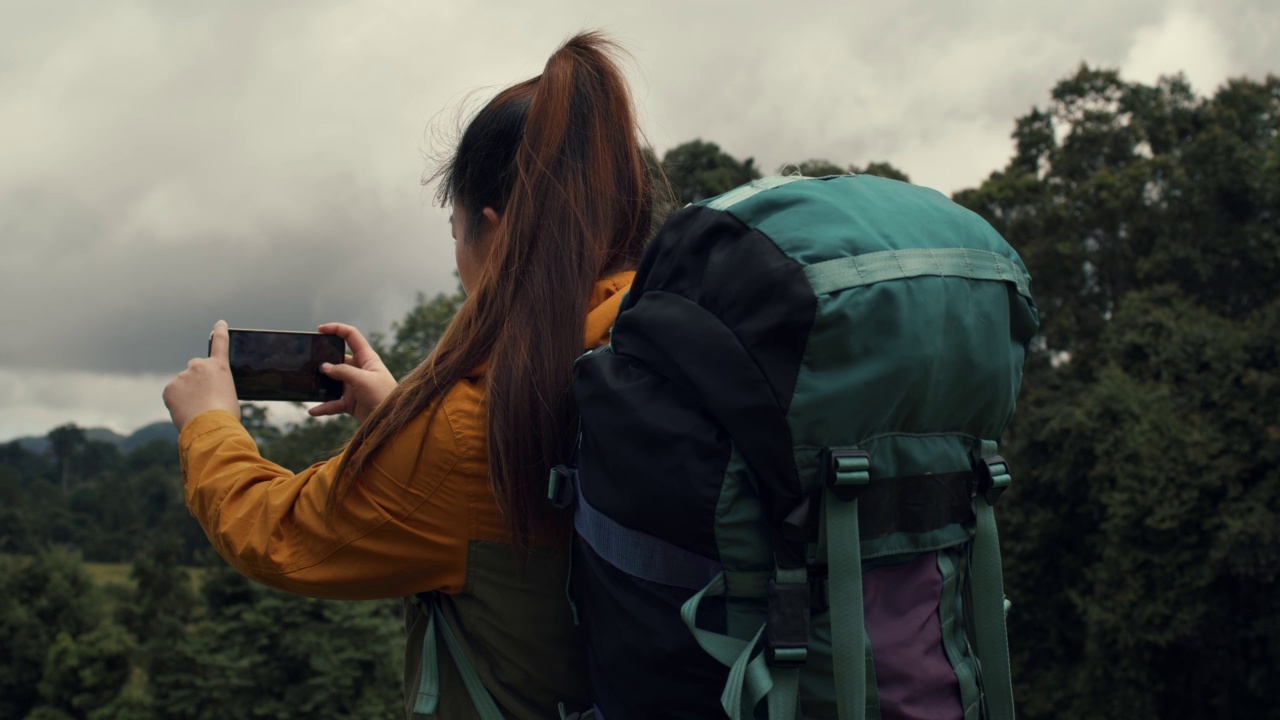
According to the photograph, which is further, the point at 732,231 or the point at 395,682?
the point at 395,682

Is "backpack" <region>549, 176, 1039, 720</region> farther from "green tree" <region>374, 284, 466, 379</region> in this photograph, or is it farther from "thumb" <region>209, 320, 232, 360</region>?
"green tree" <region>374, 284, 466, 379</region>

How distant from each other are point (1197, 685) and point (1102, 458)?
4141mm

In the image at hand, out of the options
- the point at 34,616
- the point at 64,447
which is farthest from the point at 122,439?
the point at 34,616

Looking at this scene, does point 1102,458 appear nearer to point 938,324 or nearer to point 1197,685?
point 1197,685

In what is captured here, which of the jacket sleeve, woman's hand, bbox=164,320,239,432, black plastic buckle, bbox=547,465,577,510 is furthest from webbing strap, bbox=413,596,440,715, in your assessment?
woman's hand, bbox=164,320,239,432

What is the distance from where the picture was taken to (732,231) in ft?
4.62

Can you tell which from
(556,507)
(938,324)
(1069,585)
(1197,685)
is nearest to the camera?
(938,324)

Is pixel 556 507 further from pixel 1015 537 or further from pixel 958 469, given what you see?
pixel 1015 537

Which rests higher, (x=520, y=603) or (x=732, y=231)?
(x=732, y=231)

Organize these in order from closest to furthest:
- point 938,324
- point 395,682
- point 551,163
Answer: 1. point 938,324
2. point 551,163
3. point 395,682

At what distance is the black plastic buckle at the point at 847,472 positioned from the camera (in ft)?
4.26

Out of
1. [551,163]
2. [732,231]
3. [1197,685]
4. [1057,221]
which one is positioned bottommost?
[1197,685]

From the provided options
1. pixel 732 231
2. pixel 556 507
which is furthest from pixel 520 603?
pixel 732 231

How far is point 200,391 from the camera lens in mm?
1787
